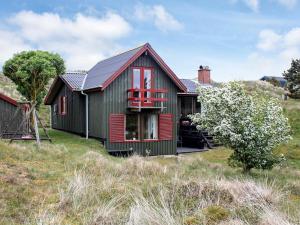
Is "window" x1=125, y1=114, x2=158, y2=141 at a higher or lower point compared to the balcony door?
lower

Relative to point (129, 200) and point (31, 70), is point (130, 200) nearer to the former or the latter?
point (129, 200)

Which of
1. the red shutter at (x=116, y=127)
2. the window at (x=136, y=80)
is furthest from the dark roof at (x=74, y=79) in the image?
the window at (x=136, y=80)

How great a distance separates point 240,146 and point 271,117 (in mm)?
1515

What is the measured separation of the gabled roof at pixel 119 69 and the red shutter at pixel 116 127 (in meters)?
1.89

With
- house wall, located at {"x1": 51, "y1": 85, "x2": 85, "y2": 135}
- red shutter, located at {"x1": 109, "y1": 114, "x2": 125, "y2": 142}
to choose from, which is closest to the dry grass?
red shutter, located at {"x1": 109, "y1": 114, "x2": 125, "y2": 142}

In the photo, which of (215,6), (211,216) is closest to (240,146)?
(215,6)

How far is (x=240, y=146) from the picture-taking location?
13.8 meters

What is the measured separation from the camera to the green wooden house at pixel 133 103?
2066cm

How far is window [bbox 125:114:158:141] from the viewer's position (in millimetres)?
21406

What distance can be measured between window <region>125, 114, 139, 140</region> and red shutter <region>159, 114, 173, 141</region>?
1.49 m

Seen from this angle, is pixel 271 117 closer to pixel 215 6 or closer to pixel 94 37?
pixel 215 6

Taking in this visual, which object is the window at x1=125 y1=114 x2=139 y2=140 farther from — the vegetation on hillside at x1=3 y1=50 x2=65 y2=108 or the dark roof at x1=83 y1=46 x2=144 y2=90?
the vegetation on hillside at x1=3 y1=50 x2=65 y2=108

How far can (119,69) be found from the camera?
66.8 ft

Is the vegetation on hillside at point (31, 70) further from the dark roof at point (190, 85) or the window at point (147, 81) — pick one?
the dark roof at point (190, 85)
